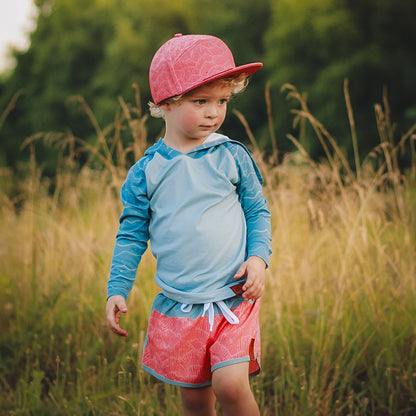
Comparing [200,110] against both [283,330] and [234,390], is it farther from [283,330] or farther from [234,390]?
[283,330]

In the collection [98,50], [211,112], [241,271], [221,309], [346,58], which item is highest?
[98,50]

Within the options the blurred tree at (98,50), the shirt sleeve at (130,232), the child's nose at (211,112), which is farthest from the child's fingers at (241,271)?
the blurred tree at (98,50)

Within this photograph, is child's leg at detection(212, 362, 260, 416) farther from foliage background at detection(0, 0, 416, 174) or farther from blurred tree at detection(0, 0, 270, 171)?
blurred tree at detection(0, 0, 270, 171)

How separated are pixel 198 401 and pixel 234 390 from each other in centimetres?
25

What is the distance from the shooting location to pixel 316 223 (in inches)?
98.9

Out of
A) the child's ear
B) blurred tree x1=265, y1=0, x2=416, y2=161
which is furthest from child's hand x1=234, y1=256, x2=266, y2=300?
blurred tree x1=265, y1=0, x2=416, y2=161

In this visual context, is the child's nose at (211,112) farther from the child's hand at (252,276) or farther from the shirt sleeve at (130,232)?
the child's hand at (252,276)

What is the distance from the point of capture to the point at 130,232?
170 cm

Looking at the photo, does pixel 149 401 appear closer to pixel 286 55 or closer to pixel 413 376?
pixel 413 376

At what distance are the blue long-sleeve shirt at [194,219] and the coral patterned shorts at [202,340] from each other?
0.05 m

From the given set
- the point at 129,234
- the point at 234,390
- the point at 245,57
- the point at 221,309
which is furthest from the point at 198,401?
the point at 245,57

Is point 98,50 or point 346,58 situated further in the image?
point 98,50

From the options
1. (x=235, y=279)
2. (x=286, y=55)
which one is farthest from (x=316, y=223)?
(x=286, y=55)

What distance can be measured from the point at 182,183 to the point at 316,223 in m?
1.11
